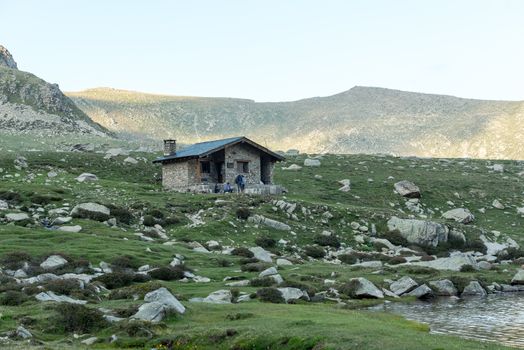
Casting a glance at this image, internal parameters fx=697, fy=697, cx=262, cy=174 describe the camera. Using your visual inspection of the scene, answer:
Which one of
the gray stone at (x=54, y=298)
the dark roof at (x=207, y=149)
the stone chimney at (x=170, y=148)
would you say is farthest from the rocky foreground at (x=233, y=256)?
the dark roof at (x=207, y=149)

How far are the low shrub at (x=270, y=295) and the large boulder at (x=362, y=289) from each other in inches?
214

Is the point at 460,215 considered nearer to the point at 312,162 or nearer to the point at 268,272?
the point at 312,162

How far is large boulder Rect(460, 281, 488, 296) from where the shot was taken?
40.5 metres

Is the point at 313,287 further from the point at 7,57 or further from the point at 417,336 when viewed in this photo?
the point at 7,57

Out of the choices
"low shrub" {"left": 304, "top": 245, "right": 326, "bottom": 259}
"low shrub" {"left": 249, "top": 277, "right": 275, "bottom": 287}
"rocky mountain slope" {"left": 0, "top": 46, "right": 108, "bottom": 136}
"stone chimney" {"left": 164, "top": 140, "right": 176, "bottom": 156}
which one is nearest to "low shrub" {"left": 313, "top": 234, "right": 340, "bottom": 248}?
"low shrub" {"left": 304, "top": 245, "right": 326, "bottom": 259}

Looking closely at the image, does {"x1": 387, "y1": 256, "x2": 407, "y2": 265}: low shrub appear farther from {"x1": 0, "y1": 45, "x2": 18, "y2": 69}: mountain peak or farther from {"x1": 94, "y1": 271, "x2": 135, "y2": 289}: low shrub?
{"x1": 0, "y1": 45, "x2": 18, "y2": 69}: mountain peak

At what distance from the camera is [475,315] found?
107 ft

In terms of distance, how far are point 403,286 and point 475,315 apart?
6764mm

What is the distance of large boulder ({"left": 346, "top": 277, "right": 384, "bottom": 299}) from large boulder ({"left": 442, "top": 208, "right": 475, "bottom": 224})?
3509 centimetres

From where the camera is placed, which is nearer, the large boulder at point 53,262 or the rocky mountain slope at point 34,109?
the large boulder at point 53,262

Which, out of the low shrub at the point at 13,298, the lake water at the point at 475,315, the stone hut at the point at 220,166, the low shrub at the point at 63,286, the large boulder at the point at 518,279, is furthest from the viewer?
the stone hut at the point at 220,166

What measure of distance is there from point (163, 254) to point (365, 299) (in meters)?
13.0

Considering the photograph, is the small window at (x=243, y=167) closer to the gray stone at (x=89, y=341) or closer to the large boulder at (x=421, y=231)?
the large boulder at (x=421, y=231)

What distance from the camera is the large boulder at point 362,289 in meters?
36.8
